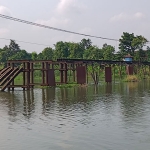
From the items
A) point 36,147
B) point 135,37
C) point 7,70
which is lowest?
point 36,147

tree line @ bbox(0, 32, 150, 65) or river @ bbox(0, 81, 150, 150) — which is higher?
tree line @ bbox(0, 32, 150, 65)

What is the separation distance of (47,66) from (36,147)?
24.8 m

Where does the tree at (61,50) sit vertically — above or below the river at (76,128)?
above

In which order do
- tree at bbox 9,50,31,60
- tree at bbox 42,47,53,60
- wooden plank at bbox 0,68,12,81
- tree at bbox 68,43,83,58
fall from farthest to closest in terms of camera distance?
A: tree at bbox 42,47,53,60 → tree at bbox 9,50,31,60 → tree at bbox 68,43,83,58 → wooden plank at bbox 0,68,12,81

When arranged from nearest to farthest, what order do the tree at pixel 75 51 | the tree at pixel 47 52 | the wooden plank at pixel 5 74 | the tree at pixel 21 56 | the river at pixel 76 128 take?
the river at pixel 76 128 → the wooden plank at pixel 5 74 → the tree at pixel 75 51 → the tree at pixel 21 56 → the tree at pixel 47 52

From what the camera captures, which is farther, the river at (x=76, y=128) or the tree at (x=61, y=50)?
the tree at (x=61, y=50)

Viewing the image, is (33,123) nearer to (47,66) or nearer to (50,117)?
(50,117)

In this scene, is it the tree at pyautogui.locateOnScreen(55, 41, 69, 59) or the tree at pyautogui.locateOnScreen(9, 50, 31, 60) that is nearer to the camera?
the tree at pyautogui.locateOnScreen(55, 41, 69, 59)

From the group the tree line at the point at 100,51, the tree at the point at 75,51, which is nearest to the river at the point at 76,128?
the tree line at the point at 100,51

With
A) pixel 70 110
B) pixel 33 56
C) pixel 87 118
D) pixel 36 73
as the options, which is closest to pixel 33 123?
pixel 87 118

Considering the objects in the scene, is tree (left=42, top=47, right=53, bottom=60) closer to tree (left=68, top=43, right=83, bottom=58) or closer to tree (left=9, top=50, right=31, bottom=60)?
tree (left=9, top=50, right=31, bottom=60)

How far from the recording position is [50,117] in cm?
1520

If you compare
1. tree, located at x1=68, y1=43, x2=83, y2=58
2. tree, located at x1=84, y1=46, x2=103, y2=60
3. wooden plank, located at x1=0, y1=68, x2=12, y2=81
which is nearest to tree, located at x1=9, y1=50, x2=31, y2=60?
tree, located at x1=68, y1=43, x2=83, y2=58

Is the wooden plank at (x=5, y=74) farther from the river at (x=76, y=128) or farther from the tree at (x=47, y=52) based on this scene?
the tree at (x=47, y=52)
